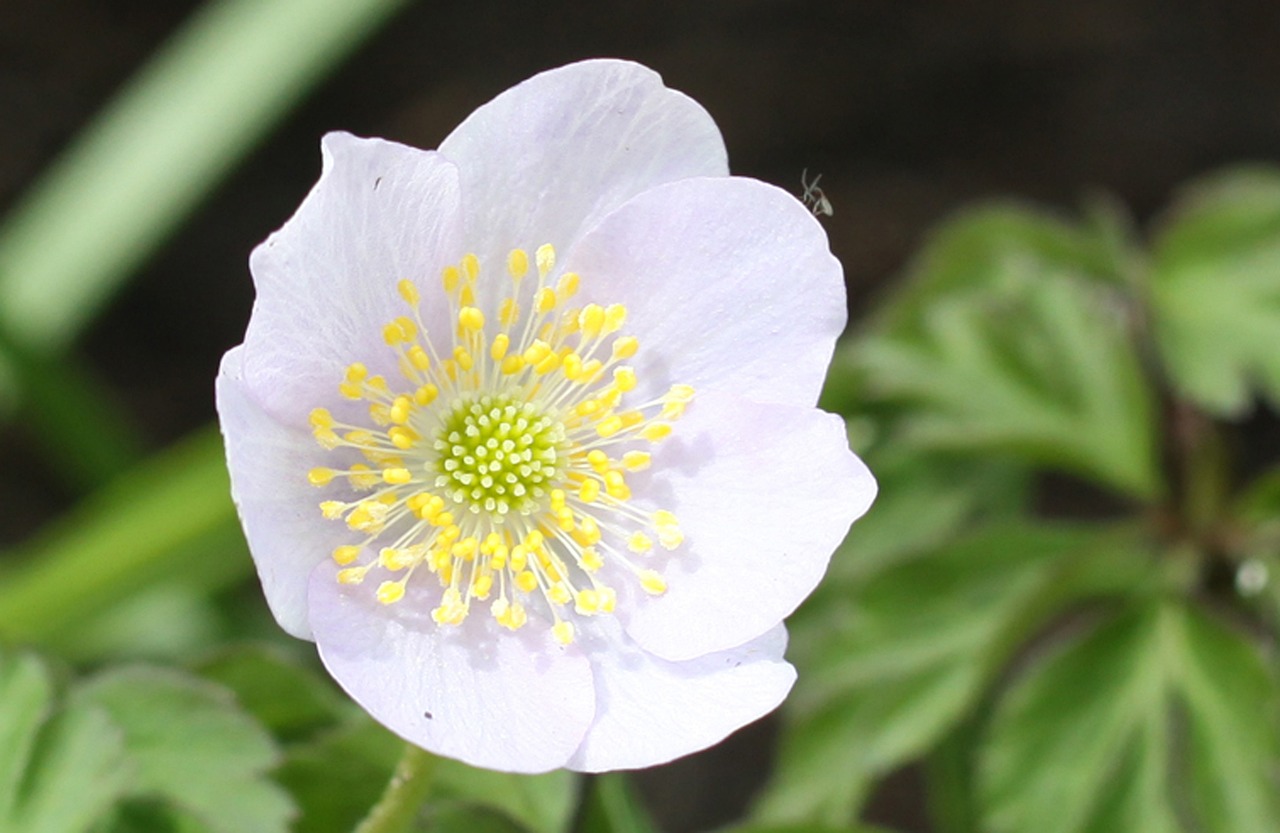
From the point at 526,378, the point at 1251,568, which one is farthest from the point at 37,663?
the point at 1251,568

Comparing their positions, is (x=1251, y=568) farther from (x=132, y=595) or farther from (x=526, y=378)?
(x=132, y=595)

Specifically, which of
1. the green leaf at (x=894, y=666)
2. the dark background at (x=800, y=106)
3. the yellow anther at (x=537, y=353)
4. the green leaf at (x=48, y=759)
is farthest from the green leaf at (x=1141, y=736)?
the dark background at (x=800, y=106)

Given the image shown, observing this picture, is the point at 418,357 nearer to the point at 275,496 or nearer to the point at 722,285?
the point at 275,496

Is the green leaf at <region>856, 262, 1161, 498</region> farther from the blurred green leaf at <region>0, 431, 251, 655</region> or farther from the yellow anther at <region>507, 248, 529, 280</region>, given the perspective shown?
the blurred green leaf at <region>0, 431, 251, 655</region>

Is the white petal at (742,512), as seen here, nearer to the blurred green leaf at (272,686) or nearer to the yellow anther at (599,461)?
the yellow anther at (599,461)

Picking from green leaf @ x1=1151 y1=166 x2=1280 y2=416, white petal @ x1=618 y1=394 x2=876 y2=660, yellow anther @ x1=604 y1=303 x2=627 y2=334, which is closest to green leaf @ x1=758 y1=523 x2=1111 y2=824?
green leaf @ x1=1151 y1=166 x2=1280 y2=416

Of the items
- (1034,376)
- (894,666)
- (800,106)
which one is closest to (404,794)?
(894,666)
